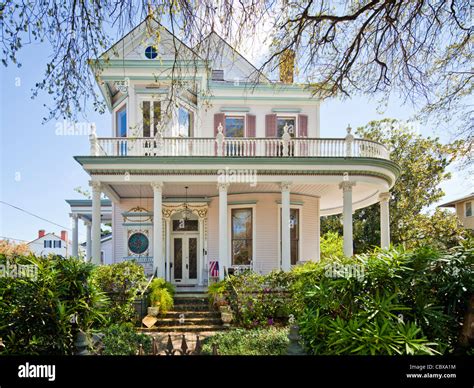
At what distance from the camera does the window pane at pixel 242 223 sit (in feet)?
43.5

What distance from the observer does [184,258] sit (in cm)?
1354

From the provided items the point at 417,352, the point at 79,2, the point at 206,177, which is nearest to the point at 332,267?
the point at 417,352

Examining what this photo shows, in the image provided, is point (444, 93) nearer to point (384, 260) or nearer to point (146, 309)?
point (384, 260)

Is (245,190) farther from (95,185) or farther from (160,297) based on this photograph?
(160,297)

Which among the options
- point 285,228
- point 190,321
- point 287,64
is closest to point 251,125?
point 285,228

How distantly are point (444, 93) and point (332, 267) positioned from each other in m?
4.65

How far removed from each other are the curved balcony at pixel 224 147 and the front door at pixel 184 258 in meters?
4.12

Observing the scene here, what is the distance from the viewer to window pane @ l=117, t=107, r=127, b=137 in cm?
1281

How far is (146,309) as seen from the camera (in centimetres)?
897

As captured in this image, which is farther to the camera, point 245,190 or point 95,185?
point 245,190

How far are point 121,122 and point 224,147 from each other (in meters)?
4.58

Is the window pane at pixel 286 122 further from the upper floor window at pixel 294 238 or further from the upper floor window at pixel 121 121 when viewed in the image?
the upper floor window at pixel 121 121

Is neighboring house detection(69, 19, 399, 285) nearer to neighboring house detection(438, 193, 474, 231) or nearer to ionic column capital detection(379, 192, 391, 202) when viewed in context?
ionic column capital detection(379, 192, 391, 202)

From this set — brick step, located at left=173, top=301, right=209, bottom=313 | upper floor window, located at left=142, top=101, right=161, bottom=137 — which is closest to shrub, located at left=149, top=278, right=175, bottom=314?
brick step, located at left=173, top=301, right=209, bottom=313
